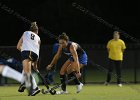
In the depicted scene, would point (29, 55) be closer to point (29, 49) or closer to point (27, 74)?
point (29, 49)

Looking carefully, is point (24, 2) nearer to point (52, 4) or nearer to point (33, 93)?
point (52, 4)

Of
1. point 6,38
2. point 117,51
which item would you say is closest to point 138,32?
point 6,38

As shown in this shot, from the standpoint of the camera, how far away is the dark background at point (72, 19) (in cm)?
3888

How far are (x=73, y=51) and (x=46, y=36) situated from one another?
20.8 m

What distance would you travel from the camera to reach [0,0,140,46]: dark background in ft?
128

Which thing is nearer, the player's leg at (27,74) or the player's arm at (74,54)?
the player's leg at (27,74)

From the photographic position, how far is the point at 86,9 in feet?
123

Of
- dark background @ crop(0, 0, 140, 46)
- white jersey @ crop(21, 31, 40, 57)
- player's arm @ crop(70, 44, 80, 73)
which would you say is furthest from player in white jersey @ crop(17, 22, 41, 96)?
dark background @ crop(0, 0, 140, 46)

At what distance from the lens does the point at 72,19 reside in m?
39.3

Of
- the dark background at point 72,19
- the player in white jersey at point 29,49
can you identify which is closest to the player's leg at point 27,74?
the player in white jersey at point 29,49

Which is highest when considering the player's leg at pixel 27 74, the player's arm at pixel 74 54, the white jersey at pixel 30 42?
the white jersey at pixel 30 42

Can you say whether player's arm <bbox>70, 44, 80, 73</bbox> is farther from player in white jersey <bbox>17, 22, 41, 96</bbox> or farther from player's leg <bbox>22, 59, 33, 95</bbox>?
player's leg <bbox>22, 59, 33, 95</bbox>

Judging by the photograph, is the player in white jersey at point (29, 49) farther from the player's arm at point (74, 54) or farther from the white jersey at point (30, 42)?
the player's arm at point (74, 54)

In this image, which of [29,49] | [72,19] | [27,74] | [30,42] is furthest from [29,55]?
[72,19]
